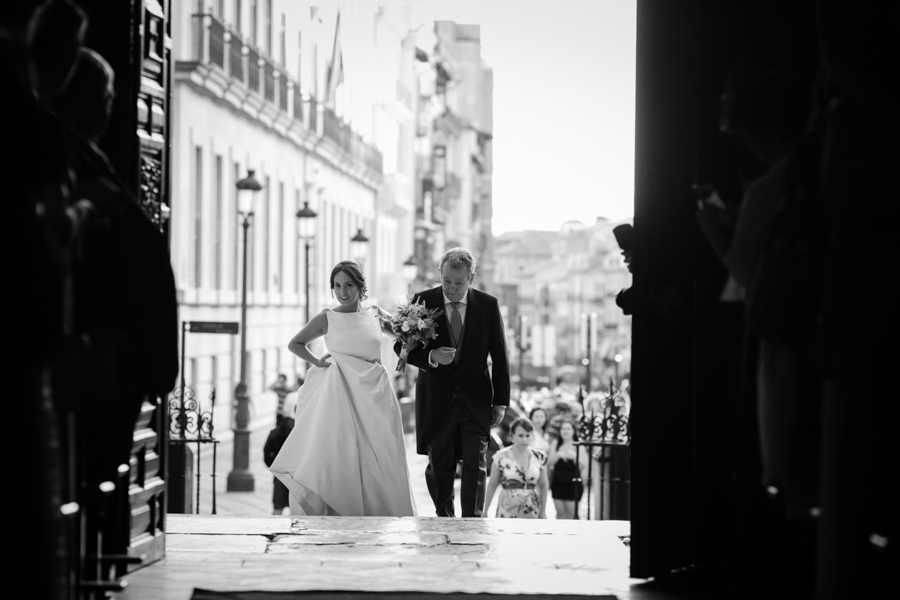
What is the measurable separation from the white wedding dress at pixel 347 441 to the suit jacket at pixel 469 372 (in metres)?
0.27

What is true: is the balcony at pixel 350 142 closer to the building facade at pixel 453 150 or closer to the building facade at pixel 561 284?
the building facade at pixel 453 150

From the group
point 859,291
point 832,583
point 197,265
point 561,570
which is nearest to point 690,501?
point 561,570

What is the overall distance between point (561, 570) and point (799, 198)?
2.92m

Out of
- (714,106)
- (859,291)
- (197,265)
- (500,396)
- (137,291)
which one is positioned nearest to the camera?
(859,291)

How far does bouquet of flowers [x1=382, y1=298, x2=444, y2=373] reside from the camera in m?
8.98

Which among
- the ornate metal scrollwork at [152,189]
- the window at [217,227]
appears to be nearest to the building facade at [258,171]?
the window at [217,227]

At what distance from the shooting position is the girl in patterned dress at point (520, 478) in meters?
10.4

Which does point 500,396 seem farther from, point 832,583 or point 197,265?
point 197,265

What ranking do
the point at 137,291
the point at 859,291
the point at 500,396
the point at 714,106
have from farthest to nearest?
1. the point at 500,396
2. the point at 714,106
3. the point at 137,291
4. the point at 859,291

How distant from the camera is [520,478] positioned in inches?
416

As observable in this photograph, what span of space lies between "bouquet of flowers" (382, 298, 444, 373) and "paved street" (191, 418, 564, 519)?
13.8 feet

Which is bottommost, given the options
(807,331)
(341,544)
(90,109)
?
(341,544)

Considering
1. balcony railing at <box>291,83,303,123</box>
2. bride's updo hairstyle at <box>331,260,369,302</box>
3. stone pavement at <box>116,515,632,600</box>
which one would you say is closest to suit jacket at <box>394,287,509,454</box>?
bride's updo hairstyle at <box>331,260,369,302</box>

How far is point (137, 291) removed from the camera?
4727 mm
